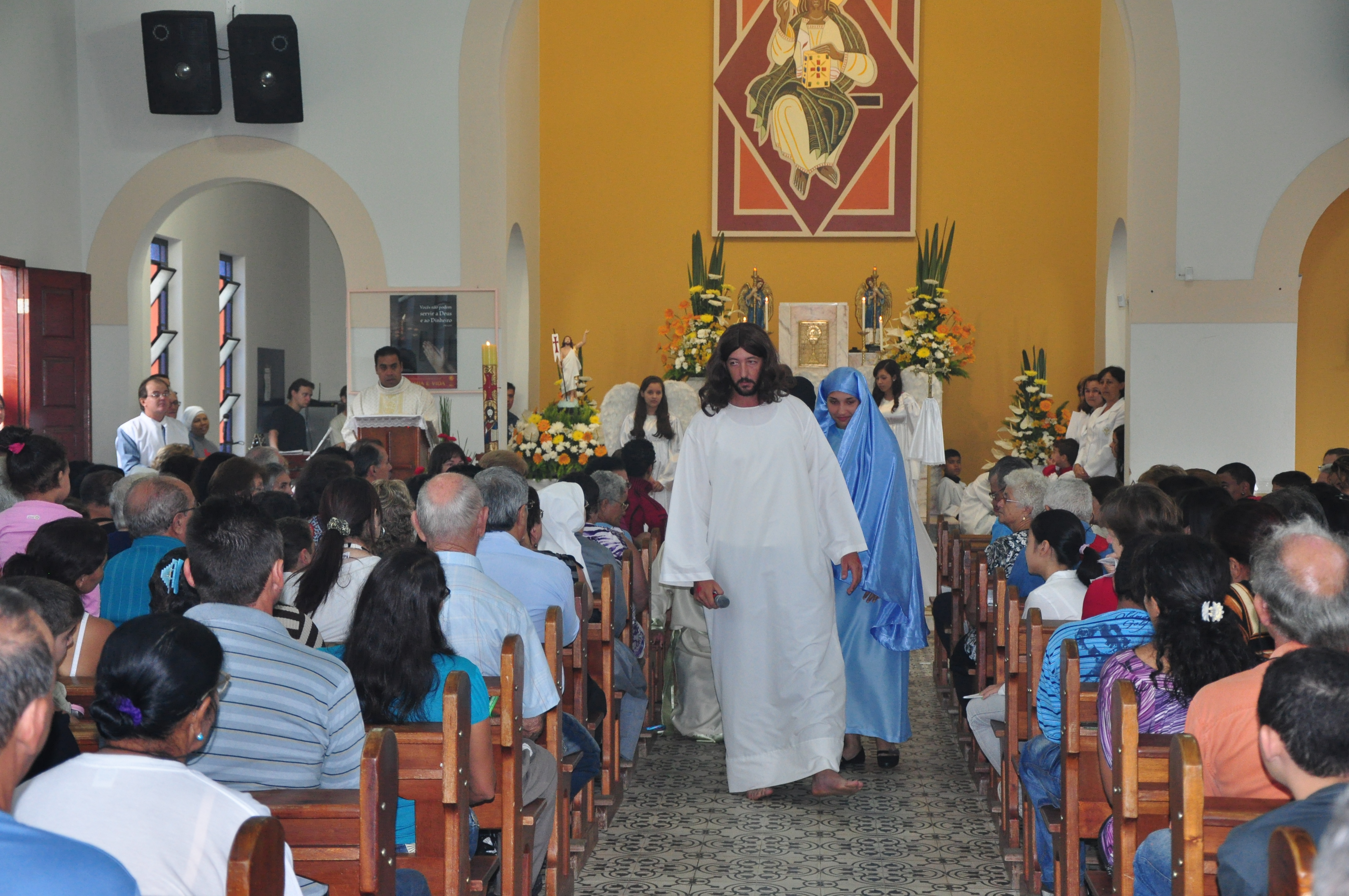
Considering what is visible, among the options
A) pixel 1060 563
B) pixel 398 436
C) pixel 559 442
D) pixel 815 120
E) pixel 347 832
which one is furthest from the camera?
pixel 815 120

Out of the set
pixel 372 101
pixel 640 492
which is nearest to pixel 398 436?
pixel 640 492

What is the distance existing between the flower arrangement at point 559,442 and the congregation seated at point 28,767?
5888 millimetres

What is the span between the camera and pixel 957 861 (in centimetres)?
430

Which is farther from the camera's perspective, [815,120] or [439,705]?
[815,120]

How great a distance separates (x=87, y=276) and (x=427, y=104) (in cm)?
278

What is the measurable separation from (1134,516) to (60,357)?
7.76 metres

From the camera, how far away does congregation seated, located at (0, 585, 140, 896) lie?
1.36 m

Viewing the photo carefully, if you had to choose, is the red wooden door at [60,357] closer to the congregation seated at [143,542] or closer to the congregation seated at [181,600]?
the congregation seated at [143,542]

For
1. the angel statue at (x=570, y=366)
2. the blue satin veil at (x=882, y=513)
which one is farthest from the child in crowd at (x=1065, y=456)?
the blue satin veil at (x=882, y=513)

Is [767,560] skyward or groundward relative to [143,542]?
groundward

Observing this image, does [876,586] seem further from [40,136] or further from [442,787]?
[40,136]

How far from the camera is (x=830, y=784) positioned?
4996 millimetres

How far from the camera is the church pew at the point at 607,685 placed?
4570 mm

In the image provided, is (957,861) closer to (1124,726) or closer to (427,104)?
(1124,726)
